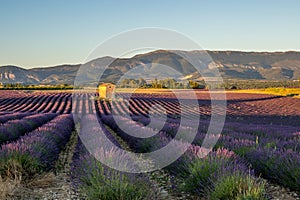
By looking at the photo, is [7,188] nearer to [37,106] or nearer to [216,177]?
[216,177]

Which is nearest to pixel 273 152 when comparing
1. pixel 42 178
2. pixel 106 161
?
pixel 106 161

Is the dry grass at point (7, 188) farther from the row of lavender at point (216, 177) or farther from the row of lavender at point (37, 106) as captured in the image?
the row of lavender at point (37, 106)

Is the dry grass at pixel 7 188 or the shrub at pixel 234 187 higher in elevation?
the shrub at pixel 234 187

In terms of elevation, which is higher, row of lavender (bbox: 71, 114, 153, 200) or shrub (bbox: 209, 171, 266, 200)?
shrub (bbox: 209, 171, 266, 200)

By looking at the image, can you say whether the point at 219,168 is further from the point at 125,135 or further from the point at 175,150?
the point at 125,135

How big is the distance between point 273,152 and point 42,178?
332 centimetres

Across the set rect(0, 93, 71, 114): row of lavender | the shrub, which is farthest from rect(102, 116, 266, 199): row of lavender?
rect(0, 93, 71, 114): row of lavender

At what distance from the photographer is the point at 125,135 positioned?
Answer: 948cm

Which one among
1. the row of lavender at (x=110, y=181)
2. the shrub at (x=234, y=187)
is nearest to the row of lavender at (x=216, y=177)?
the shrub at (x=234, y=187)

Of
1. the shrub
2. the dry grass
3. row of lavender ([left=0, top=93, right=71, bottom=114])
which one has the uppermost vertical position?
the shrub

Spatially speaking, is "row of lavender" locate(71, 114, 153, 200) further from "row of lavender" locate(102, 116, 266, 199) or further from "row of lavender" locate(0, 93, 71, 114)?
"row of lavender" locate(0, 93, 71, 114)

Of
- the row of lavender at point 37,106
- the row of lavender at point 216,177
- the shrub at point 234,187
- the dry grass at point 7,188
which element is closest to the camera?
the shrub at point 234,187

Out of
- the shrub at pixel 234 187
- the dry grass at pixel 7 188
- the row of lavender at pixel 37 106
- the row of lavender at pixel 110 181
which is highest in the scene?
the shrub at pixel 234 187

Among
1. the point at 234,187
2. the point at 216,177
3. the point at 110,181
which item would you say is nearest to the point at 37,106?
the point at 110,181
